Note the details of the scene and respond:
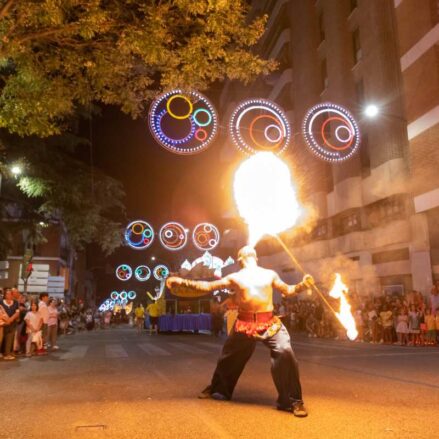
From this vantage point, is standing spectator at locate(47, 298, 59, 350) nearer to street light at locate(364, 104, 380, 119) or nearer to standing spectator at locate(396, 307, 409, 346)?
standing spectator at locate(396, 307, 409, 346)

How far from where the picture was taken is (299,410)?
523 centimetres

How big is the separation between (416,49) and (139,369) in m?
16.8

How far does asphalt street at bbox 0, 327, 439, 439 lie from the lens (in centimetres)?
469

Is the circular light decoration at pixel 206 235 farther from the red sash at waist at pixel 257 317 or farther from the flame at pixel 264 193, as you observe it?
the red sash at waist at pixel 257 317

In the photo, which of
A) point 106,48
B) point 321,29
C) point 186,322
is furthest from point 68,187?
point 321,29

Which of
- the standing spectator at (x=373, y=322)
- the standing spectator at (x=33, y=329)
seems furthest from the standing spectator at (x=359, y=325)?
the standing spectator at (x=33, y=329)

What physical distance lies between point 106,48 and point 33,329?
8.23 metres

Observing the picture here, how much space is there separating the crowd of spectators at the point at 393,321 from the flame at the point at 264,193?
17.4 ft

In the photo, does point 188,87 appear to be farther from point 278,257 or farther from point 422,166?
point 278,257

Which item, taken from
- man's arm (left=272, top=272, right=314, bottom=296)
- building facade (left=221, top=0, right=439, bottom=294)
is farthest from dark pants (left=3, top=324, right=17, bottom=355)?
building facade (left=221, top=0, right=439, bottom=294)

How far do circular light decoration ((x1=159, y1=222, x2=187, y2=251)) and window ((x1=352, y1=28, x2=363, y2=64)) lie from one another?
546 inches

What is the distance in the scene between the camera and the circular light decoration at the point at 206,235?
26317 mm

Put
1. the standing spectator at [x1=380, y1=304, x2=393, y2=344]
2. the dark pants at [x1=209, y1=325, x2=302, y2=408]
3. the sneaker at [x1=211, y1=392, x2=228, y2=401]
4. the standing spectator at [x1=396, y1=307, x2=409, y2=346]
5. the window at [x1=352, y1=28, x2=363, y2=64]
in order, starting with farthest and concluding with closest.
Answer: the window at [x1=352, y1=28, x2=363, y2=64], the standing spectator at [x1=380, y1=304, x2=393, y2=344], the standing spectator at [x1=396, y1=307, x2=409, y2=346], the sneaker at [x1=211, y1=392, x2=228, y2=401], the dark pants at [x1=209, y1=325, x2=302, y2=408]

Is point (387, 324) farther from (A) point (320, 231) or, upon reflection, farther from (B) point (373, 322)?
(A) point (320, 231)
